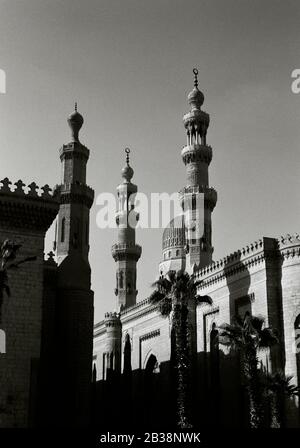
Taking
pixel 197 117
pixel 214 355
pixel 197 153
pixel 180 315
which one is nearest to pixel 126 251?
pixel 197 153

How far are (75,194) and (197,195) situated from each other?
7863 millimetres

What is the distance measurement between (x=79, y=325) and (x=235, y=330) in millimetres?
7217

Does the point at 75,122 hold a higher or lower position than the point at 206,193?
higher

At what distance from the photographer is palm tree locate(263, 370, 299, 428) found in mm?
22188

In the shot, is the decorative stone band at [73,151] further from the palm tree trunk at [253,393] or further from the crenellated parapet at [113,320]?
the palm tree trunk at [253,393]

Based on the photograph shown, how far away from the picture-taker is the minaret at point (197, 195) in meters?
37.7

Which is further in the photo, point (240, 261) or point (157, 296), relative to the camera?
point (240, 261)

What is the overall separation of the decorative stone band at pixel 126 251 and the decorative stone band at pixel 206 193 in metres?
9.99

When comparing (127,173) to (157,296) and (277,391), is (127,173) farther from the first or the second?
(277,391)

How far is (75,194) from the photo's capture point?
110 feet

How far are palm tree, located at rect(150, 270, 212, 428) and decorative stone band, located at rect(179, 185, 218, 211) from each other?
14.3 meters

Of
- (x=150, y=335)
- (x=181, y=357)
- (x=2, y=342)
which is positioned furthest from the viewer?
(x=150, y=335)

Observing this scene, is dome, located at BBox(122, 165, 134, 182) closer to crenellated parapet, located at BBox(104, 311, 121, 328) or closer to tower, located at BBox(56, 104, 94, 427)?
crenellated parapet, located at BBox(104, 311, 121, 328)
